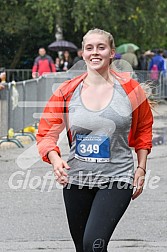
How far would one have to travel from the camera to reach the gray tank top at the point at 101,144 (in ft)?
17.1

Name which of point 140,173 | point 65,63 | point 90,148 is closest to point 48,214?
point 140,173

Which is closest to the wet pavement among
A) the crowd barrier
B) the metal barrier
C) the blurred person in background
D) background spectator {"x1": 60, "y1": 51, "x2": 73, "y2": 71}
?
the crowd barrier

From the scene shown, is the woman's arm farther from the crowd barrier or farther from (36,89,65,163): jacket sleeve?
the crowd barrier

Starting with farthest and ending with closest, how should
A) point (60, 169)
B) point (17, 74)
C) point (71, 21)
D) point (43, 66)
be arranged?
point (71, 21) < point (17, 74) < point (43, 66) < point (60, 169)

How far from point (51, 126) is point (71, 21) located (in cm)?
3122

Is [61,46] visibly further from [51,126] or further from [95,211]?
[95,211]

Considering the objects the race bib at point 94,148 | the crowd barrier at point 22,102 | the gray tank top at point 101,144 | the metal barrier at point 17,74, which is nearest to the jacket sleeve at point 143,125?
the gray tank top at point 101,144

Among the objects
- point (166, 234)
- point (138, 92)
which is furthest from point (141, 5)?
point (138, 92)

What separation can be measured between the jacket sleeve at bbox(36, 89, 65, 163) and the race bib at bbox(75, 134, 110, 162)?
17cm

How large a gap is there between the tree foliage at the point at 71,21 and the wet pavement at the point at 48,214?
2049 cm

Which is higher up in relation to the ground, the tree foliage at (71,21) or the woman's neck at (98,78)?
the woman's neck at (98,78)

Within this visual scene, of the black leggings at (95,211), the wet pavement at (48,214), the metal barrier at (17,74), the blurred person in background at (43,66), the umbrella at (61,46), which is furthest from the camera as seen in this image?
the umbrella at (61,46)

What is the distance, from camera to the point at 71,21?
3619cm

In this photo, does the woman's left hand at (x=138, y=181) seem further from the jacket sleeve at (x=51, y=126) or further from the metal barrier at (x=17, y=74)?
the metal barrier at (x=17, y=74)
